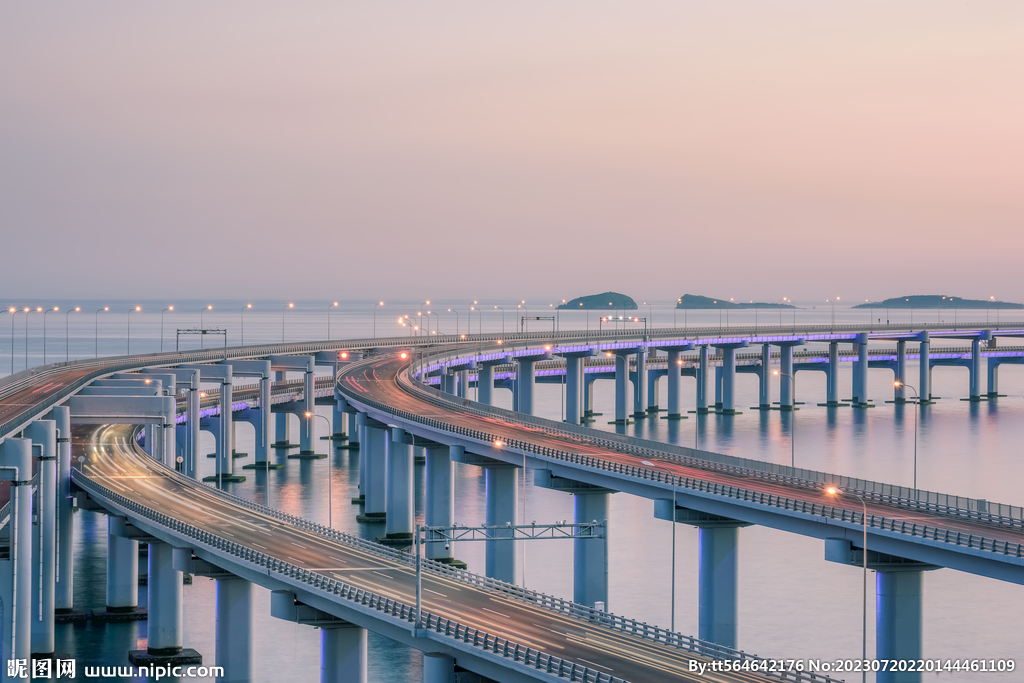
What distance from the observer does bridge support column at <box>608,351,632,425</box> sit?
616 ft

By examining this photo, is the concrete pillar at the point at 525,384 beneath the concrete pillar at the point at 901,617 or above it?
above

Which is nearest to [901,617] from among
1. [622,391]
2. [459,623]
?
[459,623]

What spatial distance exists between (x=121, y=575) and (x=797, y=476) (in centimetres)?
3823

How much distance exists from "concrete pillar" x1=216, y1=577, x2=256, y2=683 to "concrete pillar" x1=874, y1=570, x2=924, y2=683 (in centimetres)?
2827

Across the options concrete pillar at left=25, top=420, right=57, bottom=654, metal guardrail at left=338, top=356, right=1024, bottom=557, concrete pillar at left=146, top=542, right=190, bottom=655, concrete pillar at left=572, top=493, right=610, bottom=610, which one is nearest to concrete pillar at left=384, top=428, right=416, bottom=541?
metal guardrail at left=338, top=356, right=1024, bottom=557

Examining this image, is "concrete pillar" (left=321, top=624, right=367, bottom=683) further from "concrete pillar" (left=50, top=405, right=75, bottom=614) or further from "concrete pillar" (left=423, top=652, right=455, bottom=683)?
"concrete pillar" (left=50, top=405, right=75, bottom=614)

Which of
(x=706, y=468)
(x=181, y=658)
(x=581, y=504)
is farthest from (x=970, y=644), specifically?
(x=181, y=658)

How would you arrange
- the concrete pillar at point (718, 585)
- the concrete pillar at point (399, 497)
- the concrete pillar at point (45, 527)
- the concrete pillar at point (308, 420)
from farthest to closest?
1. the concrete pillar at point (308, 420)
2. the concrete pillar at point (399, 497)
3. the concrete pillar at point (45, 527)
4. the concrete pillar at point (718, 585)

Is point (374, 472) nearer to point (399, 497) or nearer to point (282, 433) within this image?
point (399, 497)

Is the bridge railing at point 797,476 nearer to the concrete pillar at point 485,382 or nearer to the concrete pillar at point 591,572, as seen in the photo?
the concrete pillar at point 591,572

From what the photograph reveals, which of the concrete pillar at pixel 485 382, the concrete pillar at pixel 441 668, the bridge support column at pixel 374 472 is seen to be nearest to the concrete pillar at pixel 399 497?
the bridge support column at pixel 374 472

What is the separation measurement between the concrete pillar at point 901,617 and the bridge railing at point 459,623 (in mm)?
4485

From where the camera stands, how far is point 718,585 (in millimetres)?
60469

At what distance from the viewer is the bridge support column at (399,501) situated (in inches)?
3642
